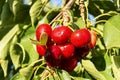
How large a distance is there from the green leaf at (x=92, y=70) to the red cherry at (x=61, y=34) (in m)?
0.14

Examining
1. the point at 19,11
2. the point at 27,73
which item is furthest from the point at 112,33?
the point at 19,11

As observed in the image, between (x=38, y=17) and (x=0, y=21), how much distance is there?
0.24 metres

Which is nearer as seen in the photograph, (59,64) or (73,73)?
(59,64)

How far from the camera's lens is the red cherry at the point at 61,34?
1519 mm

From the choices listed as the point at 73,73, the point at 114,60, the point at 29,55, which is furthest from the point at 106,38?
the point at 29,55

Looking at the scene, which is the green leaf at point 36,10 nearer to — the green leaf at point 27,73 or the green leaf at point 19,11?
the green leaf at point 19,11

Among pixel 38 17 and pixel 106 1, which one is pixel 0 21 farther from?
pixel 106 1

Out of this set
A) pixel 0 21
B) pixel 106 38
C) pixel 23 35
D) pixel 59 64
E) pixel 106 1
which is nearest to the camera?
pixel 59 64

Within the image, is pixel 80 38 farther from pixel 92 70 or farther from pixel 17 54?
pixel 17 54

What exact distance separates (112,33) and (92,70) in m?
0.17

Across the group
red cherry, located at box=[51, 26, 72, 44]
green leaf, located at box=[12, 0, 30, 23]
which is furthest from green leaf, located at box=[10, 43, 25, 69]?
red cherry, located at box=[51, 26, 72, 44]

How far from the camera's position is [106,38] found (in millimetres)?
1689

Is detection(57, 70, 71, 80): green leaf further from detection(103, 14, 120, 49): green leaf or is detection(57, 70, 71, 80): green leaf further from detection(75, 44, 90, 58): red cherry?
detection(103, 14, 120, 49): green leaf

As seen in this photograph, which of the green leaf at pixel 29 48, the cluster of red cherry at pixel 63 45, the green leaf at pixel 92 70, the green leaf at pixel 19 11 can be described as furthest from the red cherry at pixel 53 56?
the green leaf at pixel 19 11
